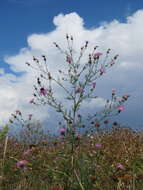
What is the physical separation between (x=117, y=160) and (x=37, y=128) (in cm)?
412

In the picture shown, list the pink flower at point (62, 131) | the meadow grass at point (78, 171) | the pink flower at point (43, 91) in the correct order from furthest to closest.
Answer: the pink flower at point (43, 91) < the pink flower at point (62, 131) < the meadow grass at point (78, 171)

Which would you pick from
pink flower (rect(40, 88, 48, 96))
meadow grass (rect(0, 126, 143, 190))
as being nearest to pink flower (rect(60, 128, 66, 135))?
meadow grass (rect(0, 126, 143, 190))

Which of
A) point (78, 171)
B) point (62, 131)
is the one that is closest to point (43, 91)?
A: point (62, 131)

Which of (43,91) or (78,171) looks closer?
(78,171)

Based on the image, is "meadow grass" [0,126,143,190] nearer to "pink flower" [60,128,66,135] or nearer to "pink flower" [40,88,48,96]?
"pink flower" [60,128,66,135]

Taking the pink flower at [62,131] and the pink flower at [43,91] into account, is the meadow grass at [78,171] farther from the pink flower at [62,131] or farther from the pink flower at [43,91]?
the pink flower at [43,91]

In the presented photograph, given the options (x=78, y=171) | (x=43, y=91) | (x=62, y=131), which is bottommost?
(x=78, y=171)

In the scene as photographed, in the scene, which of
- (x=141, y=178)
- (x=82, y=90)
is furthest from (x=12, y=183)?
(x=141, y=178)

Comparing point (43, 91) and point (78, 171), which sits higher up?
point (43, 91)

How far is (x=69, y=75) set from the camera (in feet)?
14.9

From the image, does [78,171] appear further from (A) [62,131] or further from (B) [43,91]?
(B) [43,91]

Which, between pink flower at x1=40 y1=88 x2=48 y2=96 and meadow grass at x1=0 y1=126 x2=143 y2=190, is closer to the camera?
meadow grass at x1=0 y1=126 x2=143 y2=190

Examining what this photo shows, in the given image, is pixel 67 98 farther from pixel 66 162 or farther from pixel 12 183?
pixel 12 183

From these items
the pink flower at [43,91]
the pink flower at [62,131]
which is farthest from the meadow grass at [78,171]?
the pink flower at [43,91]
